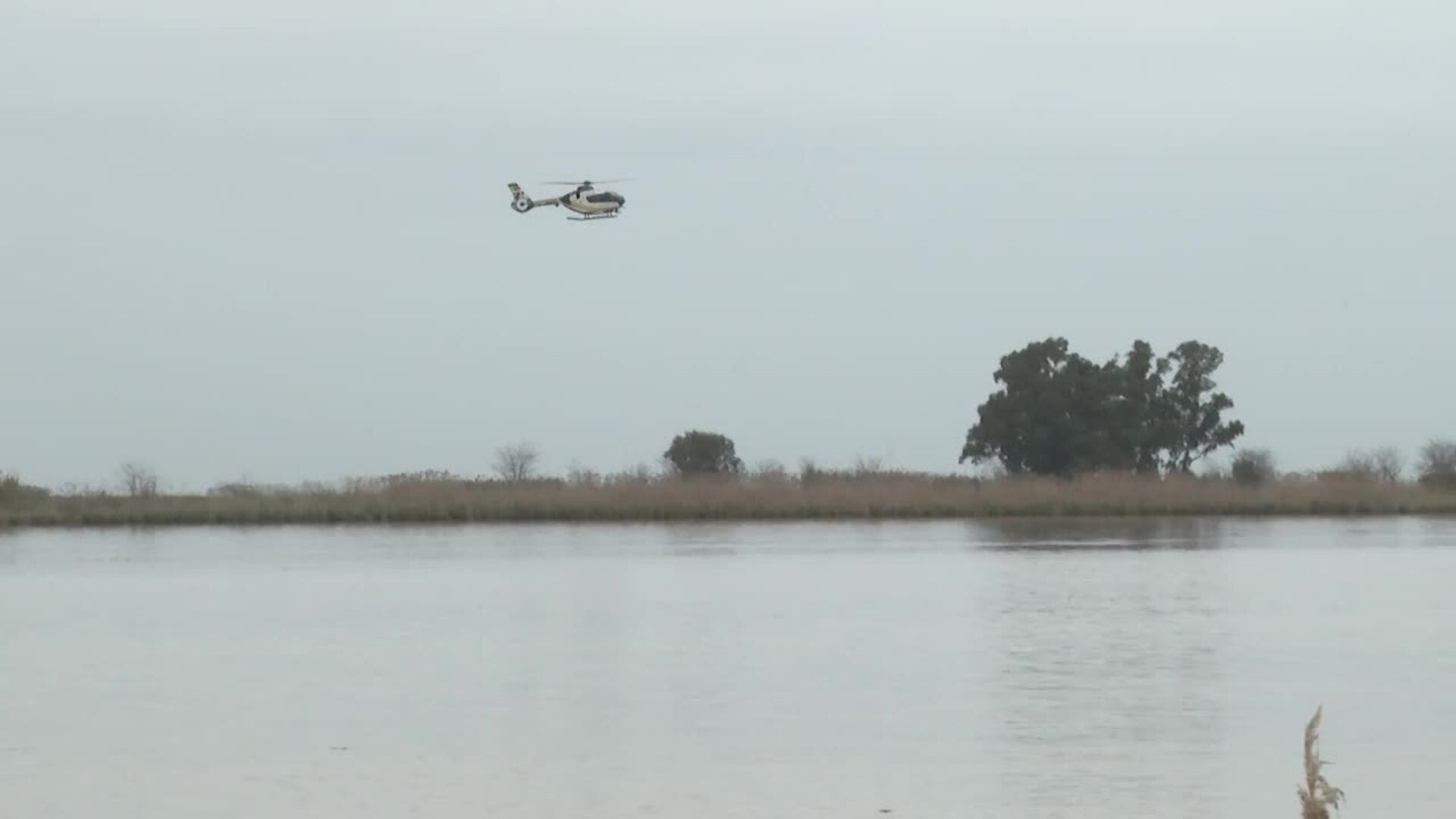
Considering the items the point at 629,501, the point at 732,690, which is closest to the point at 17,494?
the point at 629,501

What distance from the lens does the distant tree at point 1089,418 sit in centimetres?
5588

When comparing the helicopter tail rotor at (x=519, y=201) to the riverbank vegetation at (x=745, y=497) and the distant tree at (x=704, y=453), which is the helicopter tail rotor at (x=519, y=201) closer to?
the riverbank vegetation at (x=745, y=497)

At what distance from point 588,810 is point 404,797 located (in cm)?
103

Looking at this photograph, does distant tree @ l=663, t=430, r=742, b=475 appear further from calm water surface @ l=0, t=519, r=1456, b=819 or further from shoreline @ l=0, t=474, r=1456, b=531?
calm water surface @ l=0, t=519, r=1456, b=819

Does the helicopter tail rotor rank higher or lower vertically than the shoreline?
higher

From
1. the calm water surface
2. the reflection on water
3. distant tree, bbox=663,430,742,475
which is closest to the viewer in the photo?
the calm water surface

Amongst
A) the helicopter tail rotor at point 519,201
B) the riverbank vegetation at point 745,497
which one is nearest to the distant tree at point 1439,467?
the riverbank vegetation at point 745,497

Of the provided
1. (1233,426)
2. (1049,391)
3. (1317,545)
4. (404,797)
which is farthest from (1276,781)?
(1233,426)

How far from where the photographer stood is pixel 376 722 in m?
13.3

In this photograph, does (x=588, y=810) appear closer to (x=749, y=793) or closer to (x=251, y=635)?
(x=749, y=793)

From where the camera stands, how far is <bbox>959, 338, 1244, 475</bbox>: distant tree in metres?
55.9

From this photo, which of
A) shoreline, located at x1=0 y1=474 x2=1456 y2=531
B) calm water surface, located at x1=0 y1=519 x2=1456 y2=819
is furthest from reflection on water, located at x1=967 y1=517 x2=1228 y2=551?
calm water surface, located at x1=0 y1=519 x2=1456 y2=819

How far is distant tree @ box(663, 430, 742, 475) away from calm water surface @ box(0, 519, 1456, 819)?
123 ft

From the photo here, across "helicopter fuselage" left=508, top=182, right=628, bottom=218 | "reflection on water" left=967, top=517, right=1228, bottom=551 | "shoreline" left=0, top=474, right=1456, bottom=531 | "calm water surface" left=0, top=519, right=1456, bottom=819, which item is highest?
"helicopter fuselage" left=508, top=182, right=628, bottom=218
